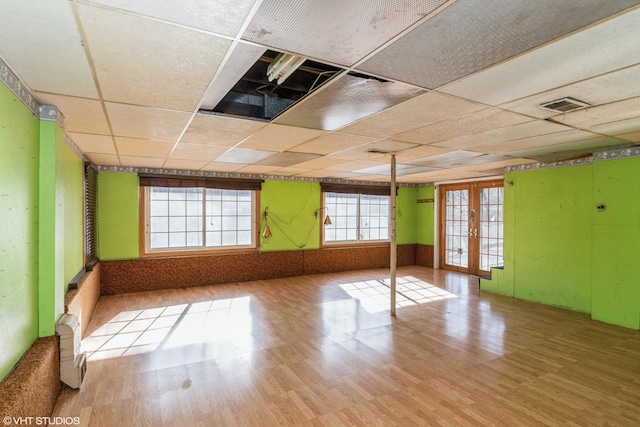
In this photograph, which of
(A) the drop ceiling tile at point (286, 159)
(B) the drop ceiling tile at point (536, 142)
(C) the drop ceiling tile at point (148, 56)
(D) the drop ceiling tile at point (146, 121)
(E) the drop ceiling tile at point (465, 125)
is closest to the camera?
(C) the drop ceiling tile at point (148, 56)

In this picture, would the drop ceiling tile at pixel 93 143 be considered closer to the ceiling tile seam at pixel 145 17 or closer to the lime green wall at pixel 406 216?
the ceiling tile seam at pixel 145 17

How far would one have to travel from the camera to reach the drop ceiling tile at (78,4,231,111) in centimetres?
150

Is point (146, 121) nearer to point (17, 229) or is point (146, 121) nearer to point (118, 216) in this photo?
point (17, 229)

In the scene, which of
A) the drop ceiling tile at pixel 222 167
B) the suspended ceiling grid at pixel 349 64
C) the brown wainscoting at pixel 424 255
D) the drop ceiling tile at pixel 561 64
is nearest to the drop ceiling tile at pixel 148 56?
the suspended ceiling grid at pixel 349 64

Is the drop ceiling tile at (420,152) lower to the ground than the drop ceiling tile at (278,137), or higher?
lower

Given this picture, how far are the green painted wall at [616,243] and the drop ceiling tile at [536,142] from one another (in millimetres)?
1126

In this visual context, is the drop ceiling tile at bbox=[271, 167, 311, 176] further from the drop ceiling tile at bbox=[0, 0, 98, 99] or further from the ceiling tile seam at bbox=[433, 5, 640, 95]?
the ceiling tile seam at bbox=[433, 5, 640, 95]

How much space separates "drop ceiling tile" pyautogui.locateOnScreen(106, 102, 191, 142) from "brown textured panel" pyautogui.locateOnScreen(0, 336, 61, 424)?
1.86m

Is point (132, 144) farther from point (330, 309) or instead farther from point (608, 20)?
point (608, 20)

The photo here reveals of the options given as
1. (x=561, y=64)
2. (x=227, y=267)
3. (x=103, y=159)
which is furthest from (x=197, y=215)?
(x=561, y=64)

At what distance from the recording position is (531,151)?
14.4ft

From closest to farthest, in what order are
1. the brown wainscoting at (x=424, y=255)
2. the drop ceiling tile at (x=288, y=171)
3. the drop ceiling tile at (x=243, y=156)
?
the drop ceiling tile at (x=243, y=156), the drop ceiling tile at (x=288, y=171), the brown wainscoting at (x=424, y=255)

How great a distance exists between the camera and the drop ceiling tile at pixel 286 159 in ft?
15.7

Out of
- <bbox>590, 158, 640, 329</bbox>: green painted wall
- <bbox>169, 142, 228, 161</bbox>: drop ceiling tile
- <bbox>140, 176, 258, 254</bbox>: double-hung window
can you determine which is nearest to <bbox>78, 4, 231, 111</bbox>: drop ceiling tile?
<bbox>169, 142, 228, 161</bbox>: drop ceiling tile
